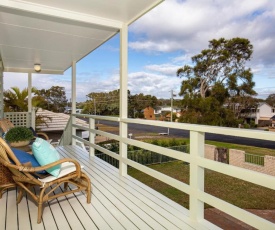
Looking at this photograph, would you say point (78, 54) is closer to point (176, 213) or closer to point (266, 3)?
point (176, 213)

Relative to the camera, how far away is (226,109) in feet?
42.0

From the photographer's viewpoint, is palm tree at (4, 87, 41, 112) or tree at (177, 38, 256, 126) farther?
tree at (177, 38, 256, 126)

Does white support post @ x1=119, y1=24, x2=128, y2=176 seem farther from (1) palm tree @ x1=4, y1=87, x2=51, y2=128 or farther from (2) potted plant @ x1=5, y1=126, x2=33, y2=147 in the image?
(1) palm tree @ x1=4, y1=87, x2=51, y2=128

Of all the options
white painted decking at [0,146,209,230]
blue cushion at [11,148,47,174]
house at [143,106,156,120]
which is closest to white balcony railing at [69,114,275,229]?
white painted decking at [0,146,209,230]

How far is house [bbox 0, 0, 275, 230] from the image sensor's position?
2.09 meters

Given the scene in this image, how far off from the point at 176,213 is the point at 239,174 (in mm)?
894

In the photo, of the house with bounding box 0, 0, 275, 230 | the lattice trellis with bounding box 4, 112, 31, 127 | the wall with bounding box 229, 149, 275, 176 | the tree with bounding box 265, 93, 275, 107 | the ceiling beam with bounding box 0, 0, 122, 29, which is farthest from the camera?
the wall with bounding box 229, 149, 275, 176

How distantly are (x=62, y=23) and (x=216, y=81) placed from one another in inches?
540

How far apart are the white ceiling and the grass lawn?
26.8ft

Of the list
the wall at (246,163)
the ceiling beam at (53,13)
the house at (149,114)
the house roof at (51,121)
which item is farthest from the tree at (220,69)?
the ceiling beam at (53,13)

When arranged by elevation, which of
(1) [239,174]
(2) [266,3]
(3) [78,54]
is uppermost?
(2) [266,3]

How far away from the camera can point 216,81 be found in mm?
15531

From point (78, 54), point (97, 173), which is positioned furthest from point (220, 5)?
point (97, 173)

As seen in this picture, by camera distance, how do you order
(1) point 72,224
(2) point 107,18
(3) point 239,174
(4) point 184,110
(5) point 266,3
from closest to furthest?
(3) point 239,174
(1) point 72,224
(2) point 107,18
(5) point 266,3
(4) point 184,110
